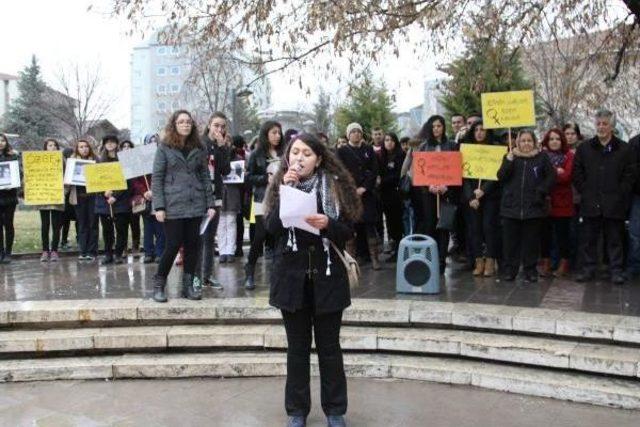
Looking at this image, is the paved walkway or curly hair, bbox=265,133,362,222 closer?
curly hair, bbox=265,133,362,222

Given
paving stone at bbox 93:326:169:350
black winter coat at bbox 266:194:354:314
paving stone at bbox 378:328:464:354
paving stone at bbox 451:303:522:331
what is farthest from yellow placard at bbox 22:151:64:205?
black winter coat at bbox 266:194:354:314

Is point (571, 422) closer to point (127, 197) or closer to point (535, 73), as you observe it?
point (127, 197)

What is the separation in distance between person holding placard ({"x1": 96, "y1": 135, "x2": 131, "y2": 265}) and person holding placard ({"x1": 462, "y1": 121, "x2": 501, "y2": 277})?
514 cm

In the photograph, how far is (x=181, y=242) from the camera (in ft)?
22.2

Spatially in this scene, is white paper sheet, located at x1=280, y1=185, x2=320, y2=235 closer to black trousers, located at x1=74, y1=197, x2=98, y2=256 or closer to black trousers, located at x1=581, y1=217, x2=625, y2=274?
black trousers, located at x1=581, y1=217, x2=625, y2=274

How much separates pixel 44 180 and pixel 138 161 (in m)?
1.97

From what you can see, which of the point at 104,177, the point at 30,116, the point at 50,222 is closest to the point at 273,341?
the point at 104,177

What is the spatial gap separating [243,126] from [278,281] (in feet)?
118

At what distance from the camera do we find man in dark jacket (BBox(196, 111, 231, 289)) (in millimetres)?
7684

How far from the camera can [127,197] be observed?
10180 mm

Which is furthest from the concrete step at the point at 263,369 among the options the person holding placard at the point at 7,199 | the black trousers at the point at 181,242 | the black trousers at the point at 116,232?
the person holding placard at the point at 7,199

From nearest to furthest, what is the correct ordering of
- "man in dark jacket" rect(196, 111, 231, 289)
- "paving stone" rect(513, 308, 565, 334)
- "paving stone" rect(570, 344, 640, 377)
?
"paving stone" rect(570, 344, 640, 377), "paving stone" rect(513, 308, 565, 334), "man in dark jacket" rect(196, 111, 231, 289)

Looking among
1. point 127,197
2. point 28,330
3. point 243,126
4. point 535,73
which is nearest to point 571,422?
point 28,330

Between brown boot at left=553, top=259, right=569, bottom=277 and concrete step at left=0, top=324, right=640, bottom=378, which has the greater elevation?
brown boot at left=553, top=259, right=569, bottom=277
